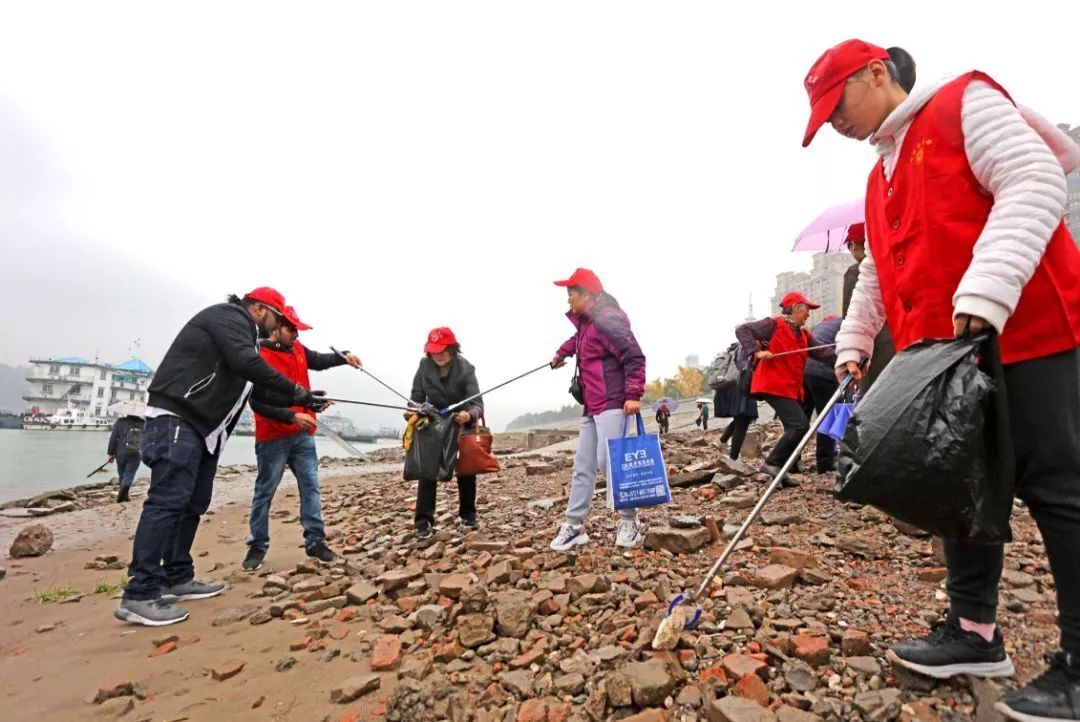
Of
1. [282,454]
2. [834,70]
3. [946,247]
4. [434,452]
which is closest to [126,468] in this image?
[282,454]

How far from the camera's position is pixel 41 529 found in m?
5.80

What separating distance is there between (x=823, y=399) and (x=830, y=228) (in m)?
2.05

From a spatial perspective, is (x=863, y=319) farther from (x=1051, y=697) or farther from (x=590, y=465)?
(x=590, y=465)

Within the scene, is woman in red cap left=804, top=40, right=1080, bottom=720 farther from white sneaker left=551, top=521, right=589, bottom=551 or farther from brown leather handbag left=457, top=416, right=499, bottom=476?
brown leather handbag left=457, top=416, right=499, bottom=476

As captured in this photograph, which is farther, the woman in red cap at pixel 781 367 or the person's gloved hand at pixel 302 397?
the woman in red cap at pixel 781 367

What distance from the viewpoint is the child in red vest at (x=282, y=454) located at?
4301mm

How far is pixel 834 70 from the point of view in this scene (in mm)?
1866

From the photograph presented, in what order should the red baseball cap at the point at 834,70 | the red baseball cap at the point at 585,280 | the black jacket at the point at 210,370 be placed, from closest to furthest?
the red baseball cap at the point at 834,70, the black jacket at the point at 210,370, the red baseball cap at the point at 585,280

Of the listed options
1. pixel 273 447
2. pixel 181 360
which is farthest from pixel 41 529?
pixel 181 360

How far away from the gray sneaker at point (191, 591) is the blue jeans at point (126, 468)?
25.2 feet

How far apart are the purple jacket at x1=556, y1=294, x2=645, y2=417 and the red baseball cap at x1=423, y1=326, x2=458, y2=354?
1.52 m

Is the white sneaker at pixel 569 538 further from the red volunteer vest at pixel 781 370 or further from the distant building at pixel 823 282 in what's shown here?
the distant building at pixel 823 282

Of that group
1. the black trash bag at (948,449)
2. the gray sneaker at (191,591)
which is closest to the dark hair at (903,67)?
the black trash bag at (948,449)

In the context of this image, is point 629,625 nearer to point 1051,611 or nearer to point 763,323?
point 1051,611
